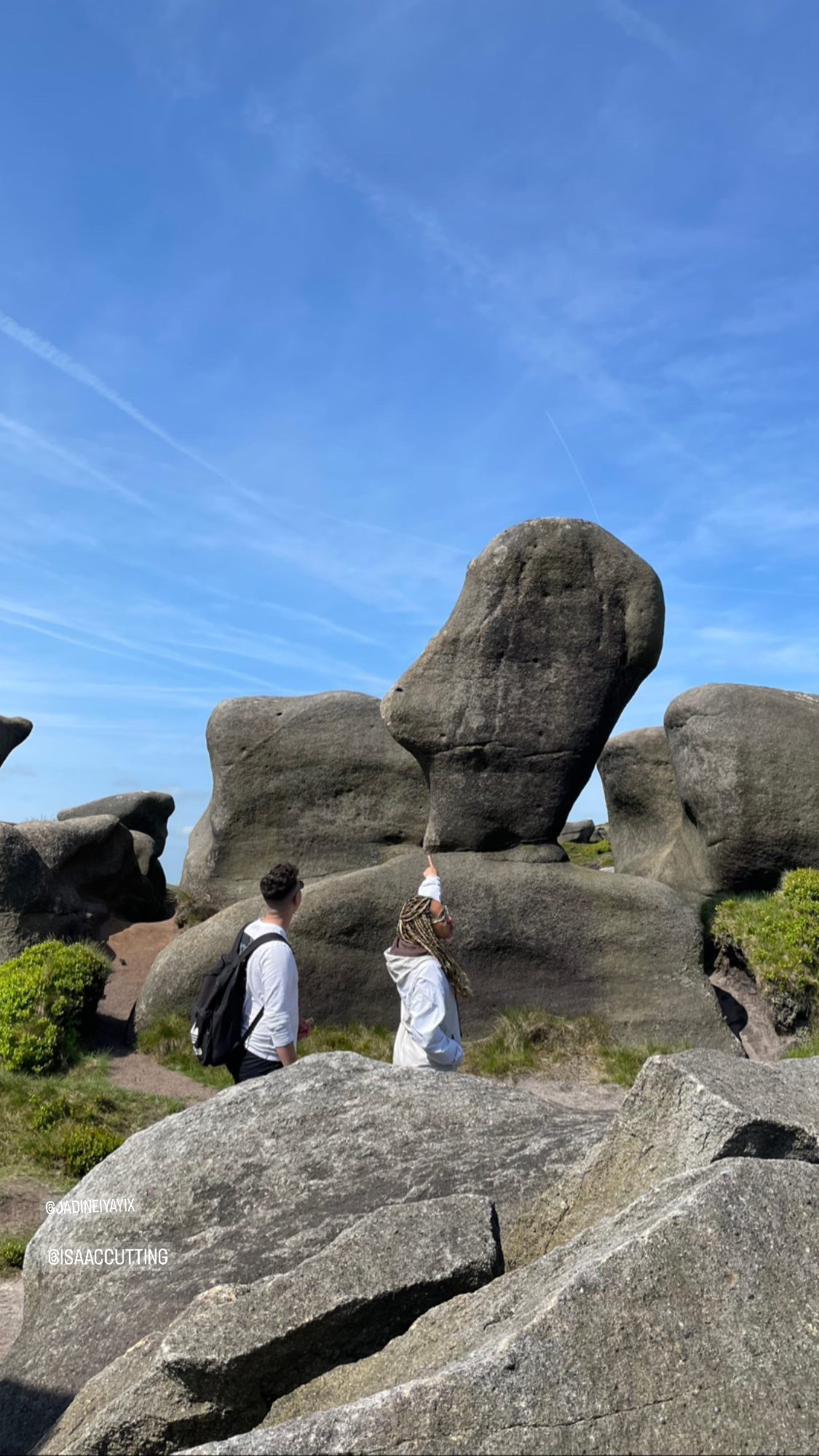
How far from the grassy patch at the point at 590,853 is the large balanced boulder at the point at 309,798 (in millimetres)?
7965

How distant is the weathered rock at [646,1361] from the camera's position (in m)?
2.44

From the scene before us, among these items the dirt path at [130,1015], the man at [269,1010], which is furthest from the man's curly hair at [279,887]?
the dirt path at [130,1015]

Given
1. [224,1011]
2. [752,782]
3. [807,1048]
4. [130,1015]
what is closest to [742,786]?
[752,782]

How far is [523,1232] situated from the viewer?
13.5ft

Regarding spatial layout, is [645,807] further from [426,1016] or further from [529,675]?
[426,1016]

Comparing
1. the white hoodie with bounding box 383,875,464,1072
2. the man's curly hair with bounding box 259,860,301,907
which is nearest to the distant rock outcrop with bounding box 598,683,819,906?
the white hoodie with bounding box 383,875,464,1072

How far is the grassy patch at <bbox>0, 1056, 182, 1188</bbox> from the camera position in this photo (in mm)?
8953

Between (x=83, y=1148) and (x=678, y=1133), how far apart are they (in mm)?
6710

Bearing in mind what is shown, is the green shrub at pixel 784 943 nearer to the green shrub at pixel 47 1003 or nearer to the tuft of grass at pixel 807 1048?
the tuft of grass at pixel 807 1048

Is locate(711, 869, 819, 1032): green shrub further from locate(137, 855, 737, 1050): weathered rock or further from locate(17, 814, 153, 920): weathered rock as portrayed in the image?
locate(17, 814, 153, 920): weathered rock

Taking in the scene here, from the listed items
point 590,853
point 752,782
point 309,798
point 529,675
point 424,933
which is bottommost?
point 424,933

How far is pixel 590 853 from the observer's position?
26.7 metres

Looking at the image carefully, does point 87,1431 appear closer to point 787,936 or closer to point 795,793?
point 787,936

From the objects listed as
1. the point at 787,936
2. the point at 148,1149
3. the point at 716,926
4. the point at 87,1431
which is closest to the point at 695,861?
the point at 716,926
